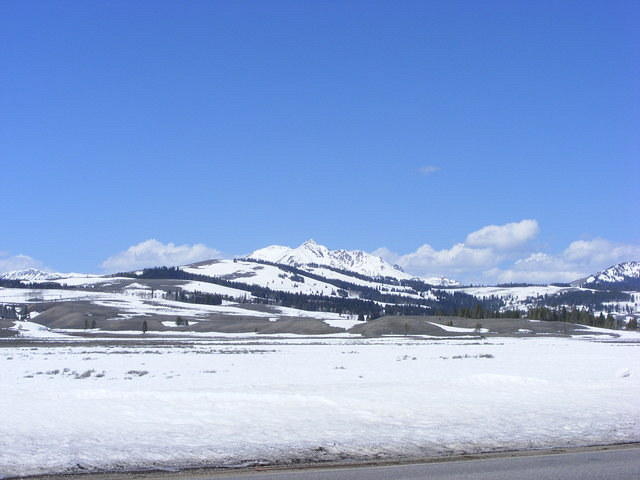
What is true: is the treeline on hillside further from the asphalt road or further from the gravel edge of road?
the asphalt road

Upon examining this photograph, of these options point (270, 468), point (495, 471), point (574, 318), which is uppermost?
point (574, 318)

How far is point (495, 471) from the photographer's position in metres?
14.7

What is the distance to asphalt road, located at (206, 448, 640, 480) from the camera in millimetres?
14016

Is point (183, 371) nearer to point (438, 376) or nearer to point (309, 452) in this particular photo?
point (438, 376)

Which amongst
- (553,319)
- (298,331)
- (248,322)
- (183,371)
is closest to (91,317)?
(248,322)

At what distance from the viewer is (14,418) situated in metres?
21.8

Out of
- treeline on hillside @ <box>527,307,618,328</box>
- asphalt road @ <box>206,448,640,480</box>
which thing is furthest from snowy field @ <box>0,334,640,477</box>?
treeline on hillside @ <box>527,307,618,328</box>

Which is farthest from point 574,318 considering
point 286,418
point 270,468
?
point 270,468

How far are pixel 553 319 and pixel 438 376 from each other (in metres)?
162

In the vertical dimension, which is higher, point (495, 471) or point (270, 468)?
point (495, 471)

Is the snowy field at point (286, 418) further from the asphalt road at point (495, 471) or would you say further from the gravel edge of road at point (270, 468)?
the asphalt road at point (495, 471)

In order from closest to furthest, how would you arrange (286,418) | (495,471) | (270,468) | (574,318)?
(495,471)
(270,468)
(286,418)
(574,318)

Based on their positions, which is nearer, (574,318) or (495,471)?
(495,471)

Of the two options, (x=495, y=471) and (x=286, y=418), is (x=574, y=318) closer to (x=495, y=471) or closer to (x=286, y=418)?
(x=286, y=418)
